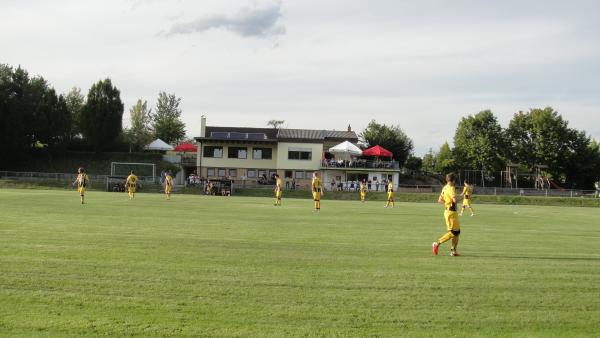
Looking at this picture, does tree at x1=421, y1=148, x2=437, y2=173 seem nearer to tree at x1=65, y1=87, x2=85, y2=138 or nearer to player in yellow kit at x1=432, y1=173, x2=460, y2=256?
tree at x1=65, y1=87, x2=85, y2=138

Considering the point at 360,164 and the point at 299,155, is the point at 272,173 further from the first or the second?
the point at 360,164

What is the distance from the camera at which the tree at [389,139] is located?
88500 millimetres

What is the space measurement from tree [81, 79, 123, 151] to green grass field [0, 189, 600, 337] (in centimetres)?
6330

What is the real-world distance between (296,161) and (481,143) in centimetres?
2680

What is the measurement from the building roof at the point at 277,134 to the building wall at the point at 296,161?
68 centimetres

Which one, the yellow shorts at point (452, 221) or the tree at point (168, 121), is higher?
the tree at point (168, 121)

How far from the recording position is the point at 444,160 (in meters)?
86.8

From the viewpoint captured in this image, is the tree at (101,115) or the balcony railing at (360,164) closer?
the balcony railing at (360,164)

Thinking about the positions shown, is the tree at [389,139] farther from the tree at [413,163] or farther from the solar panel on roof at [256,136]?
the solar panel on roof at [256,136]

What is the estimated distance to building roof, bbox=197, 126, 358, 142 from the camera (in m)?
74.4

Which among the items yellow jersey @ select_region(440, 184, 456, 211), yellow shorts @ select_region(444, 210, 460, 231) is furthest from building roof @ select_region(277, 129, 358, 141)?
yellow shorts @ select_region(444, 210, 460, 231)

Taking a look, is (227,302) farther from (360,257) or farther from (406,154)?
(406,154)

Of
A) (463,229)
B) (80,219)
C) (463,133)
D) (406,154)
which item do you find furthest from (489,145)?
(80,219)

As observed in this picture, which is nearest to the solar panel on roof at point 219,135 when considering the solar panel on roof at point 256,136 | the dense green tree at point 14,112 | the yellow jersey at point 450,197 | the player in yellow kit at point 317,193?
the solar panel on roof at point 256,136
